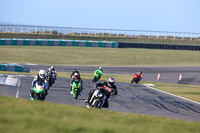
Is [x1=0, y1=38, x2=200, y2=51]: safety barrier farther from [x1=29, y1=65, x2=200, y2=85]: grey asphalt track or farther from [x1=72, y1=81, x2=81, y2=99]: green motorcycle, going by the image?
[x1=72, y1=81, x2=81, y2=99]: green motorcycle

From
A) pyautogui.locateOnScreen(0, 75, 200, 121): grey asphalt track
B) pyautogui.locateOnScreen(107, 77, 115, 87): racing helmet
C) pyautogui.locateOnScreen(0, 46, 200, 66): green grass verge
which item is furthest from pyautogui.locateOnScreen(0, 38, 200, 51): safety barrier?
pyautogui.locateOnScreen(107, 77, 115, 87): racing helmet

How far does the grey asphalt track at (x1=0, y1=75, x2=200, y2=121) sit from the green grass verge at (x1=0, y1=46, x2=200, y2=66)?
933 inches

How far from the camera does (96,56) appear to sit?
2034 inches

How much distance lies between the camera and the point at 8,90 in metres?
19.7

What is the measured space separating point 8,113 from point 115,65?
131 ft

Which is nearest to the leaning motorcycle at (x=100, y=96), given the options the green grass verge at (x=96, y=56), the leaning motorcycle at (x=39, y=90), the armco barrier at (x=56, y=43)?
the leaning motorcycle at (x=39, y=90)

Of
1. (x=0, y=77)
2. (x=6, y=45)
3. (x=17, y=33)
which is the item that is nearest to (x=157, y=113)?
(x=0, y=77)

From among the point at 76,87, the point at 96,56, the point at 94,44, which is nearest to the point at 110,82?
the point at 76,87

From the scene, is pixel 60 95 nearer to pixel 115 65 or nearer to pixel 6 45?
pixel 115 65

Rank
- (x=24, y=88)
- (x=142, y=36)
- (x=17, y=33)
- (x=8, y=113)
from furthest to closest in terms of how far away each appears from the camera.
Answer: (x=142, y=36) → (x=17, y=33) → (x=24, y=88) → (x=8, y=113)

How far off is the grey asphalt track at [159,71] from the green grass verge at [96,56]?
3.41 m

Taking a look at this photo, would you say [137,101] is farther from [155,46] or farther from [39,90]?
[155,46]

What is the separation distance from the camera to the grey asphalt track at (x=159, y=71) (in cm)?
3828

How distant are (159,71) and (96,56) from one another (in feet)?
35.9
